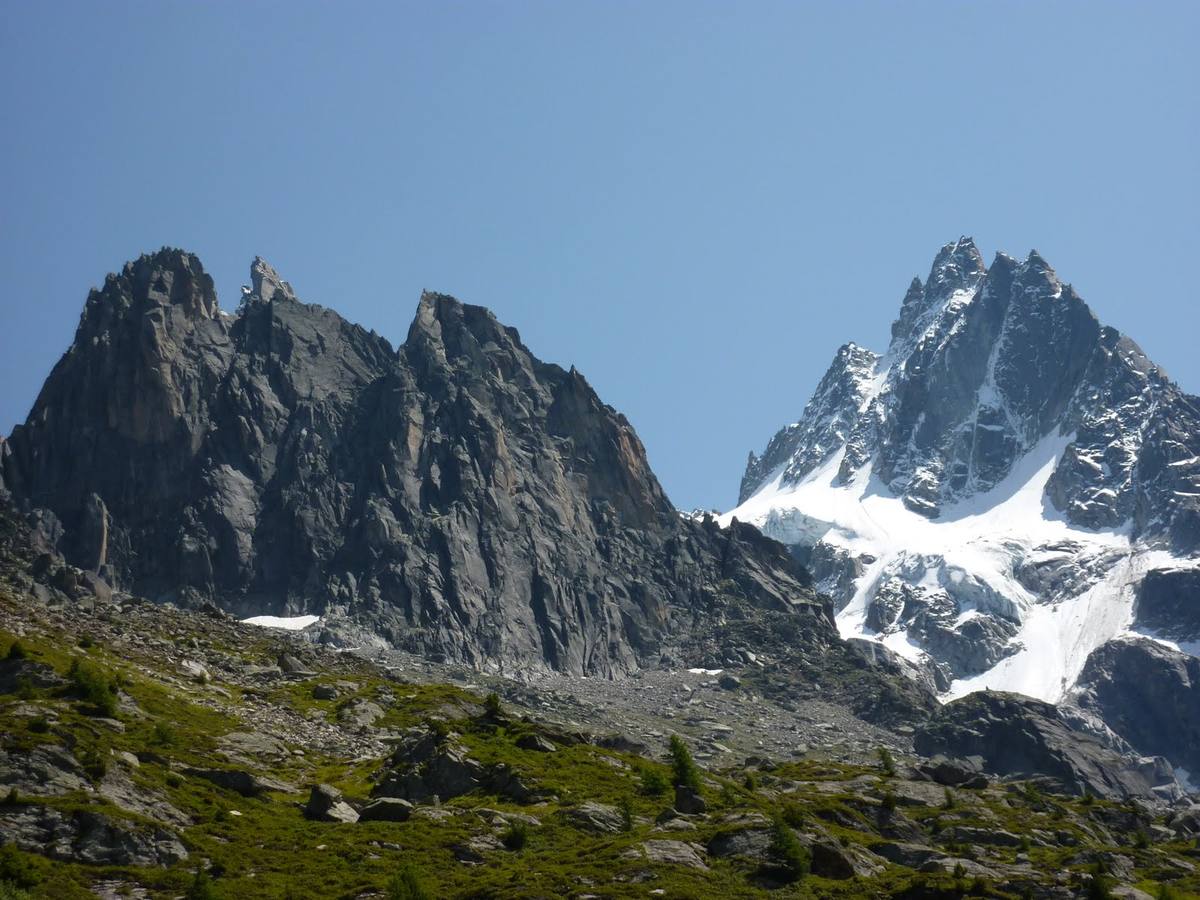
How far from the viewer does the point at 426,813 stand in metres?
81.1

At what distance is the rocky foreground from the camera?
6656 cm

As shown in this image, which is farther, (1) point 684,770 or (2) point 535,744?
(2) point 535,744

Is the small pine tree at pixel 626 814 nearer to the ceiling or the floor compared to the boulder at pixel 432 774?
nearer to the floor

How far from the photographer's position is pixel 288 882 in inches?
2601

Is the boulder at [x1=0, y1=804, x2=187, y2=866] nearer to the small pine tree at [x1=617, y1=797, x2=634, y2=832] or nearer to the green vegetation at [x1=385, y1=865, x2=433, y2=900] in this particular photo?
the green vegetation at [x1=385, y1=865, x2=433, y2=900]

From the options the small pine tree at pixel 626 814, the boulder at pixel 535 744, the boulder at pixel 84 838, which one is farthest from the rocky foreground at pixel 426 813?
the small pine tree at pixel 626 814

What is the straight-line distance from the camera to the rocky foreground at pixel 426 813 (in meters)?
66.6

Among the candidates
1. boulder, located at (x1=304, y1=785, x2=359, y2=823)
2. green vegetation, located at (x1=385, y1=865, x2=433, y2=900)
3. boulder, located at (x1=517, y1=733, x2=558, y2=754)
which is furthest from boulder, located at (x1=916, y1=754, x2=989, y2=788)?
green vegetation, located at (x1=385, y1=865, x2=433, y2=900)

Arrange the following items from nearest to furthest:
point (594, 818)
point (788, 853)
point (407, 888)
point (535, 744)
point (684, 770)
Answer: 1. point (407, 888)
2. point (788, 853)
3. point (594, 818)
4. point (684, 770)
5. point (535, 744)

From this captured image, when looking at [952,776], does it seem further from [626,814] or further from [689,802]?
[626,814]

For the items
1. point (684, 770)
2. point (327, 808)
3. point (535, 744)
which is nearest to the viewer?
point (327, 808)

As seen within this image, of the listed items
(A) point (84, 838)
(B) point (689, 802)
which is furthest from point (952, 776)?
(A) point (84, 838)

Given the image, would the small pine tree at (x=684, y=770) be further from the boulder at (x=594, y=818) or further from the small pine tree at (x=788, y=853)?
the small pine tree at (x=788, y=853)

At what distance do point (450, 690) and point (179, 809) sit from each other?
75.5 m
